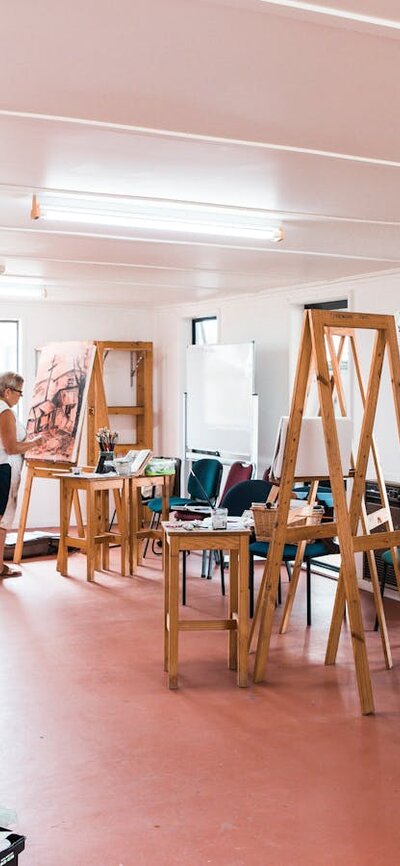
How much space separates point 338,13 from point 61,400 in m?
6.58

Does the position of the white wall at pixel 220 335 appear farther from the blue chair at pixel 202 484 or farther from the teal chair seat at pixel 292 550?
the teal chair seat at pixel 292 550

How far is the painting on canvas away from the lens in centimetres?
858

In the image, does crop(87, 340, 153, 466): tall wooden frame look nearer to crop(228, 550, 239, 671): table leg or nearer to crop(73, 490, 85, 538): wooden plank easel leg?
crop(73, 490, 85, 538): wooden plank easel leg

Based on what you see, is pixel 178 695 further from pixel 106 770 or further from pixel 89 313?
pixel 89 313

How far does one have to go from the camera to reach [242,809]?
3555mm

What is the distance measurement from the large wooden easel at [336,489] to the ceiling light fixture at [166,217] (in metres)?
0.94

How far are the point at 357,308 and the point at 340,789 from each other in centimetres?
487

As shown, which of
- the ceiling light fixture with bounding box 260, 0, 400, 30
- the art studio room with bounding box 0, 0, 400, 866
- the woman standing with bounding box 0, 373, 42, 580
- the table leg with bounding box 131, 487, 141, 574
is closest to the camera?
the ceiling light fixture with bounding box 260, 0, 400, 30

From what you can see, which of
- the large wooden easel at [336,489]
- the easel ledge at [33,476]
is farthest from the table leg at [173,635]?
the easel ledge at [33,476]

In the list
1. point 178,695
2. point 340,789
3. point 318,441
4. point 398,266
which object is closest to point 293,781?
point 340,789

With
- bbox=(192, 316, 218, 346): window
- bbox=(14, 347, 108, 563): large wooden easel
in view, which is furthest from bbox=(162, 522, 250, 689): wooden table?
bbox=(192, 316, 218, 346): window

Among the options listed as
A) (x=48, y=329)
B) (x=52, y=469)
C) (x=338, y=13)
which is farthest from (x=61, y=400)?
(x=338, y=13)

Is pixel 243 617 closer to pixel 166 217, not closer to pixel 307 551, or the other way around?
pixel 307 551

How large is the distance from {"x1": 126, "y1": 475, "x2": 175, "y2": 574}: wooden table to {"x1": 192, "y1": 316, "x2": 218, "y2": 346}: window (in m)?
2.45
